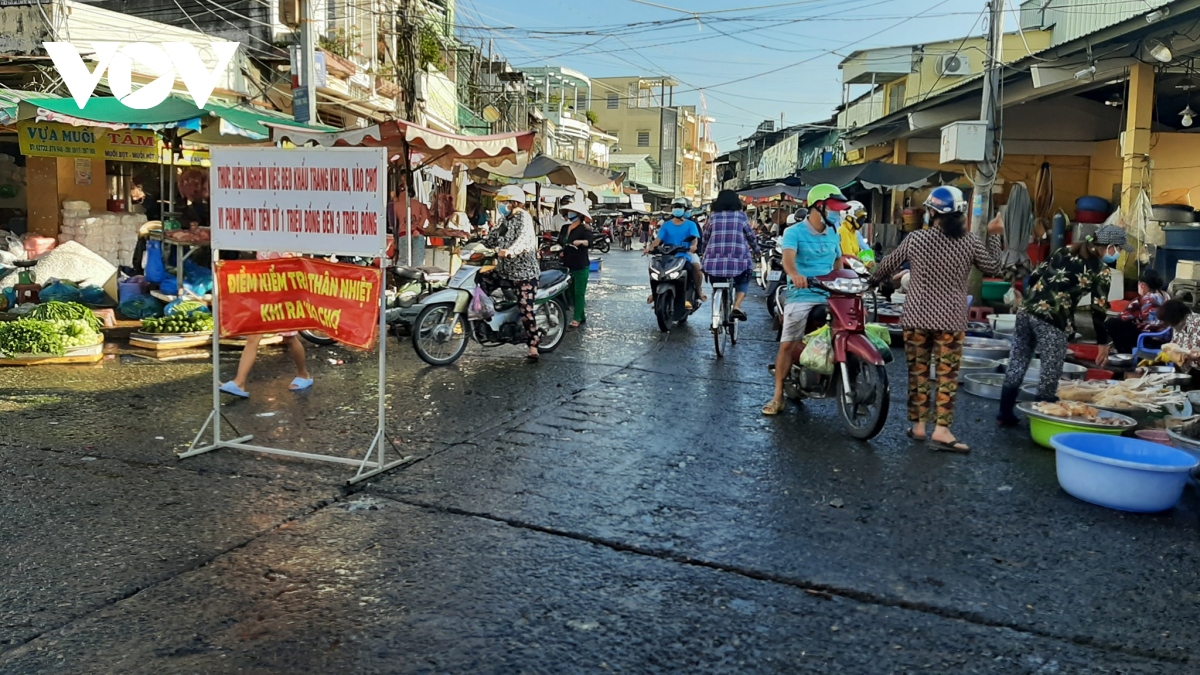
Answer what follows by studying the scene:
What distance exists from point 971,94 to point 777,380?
12.1 meters

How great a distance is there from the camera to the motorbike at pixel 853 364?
6.11m

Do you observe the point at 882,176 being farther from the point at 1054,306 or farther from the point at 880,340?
the point at 1054,306

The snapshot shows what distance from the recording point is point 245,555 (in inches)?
159

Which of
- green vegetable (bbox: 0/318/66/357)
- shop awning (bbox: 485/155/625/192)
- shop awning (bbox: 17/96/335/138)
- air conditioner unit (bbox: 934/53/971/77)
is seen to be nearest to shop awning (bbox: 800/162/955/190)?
shop awning (bbox: 485/155/625/192)

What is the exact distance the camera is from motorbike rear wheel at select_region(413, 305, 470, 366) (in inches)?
354

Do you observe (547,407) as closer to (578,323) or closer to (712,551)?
(712,551)

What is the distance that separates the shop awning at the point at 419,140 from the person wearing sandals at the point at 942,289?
21.1 ft

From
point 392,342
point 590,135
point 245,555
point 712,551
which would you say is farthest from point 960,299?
point 590,135

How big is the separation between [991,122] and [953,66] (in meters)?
11.7

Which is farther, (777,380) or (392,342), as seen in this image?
(392,342)

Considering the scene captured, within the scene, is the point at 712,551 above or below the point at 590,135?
below

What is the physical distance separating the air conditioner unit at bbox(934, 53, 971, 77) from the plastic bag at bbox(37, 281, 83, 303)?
2015 cm

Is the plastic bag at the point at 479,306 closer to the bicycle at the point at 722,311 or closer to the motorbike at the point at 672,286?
the bicycle at the point at 722,311

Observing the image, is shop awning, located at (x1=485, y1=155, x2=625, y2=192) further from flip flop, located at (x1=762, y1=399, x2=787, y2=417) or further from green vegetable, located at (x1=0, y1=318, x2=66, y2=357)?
flip flop, located at (x1=762, y1=399, x2=787, y2=417)
